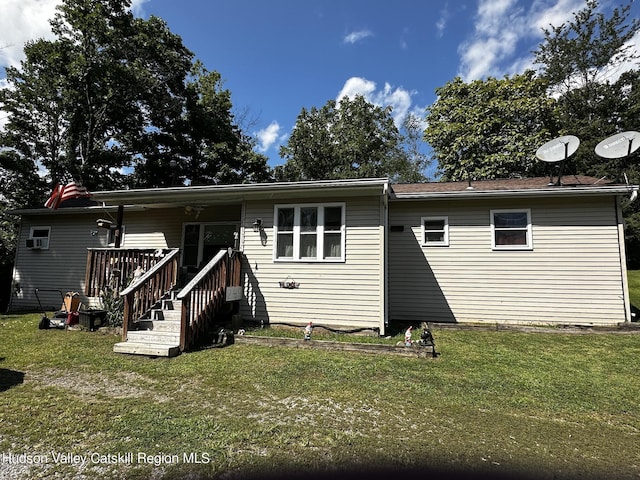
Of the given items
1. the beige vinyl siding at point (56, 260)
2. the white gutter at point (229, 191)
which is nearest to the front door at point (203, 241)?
the white gutter at point (229, 191)

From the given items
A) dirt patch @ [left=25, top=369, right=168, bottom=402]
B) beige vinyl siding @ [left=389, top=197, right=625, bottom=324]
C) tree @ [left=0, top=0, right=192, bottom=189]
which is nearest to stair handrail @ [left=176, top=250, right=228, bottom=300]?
dirt patch @ [left=25, top=369, right=168, bottom=402]

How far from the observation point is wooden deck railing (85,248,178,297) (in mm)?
7953

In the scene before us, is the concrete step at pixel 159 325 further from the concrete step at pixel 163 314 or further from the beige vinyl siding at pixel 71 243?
the beige vinyl siding at pixel 71 243

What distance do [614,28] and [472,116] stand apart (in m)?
11.2

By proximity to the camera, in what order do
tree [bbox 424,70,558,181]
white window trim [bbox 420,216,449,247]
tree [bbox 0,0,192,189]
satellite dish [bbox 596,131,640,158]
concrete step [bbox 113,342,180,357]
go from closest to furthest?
concrete step [bbox 113,342,180,357], satellite dish [bbox 596,131,640,158], white window trim [bbox 420,216,449,247], tree [bbox 0,0,192,189], tree [bbox 424,70,558,181]

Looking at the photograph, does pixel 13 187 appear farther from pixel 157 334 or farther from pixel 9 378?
pixel 9 378

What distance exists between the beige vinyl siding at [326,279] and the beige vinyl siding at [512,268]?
191 cm

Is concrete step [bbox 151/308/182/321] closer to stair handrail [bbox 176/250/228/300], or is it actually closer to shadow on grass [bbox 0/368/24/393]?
stair handrail [bbox 176/250/228/300]

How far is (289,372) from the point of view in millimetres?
4707

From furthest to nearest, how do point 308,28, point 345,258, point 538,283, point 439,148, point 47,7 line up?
1. point 439,148
2. point 47,7
3. point 308,28
4. point 538,283
5. point 345,258

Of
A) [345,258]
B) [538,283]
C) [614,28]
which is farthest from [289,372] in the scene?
[614,28]

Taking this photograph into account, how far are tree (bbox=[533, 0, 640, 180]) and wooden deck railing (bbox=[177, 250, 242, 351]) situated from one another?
20898 mm

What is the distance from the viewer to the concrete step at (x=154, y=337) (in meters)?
5.84

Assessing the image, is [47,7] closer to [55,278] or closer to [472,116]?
[55,278]
